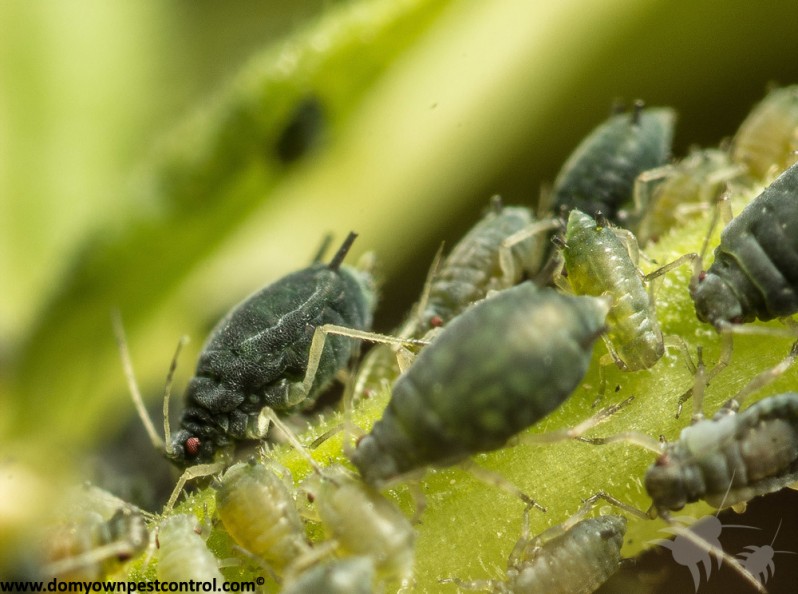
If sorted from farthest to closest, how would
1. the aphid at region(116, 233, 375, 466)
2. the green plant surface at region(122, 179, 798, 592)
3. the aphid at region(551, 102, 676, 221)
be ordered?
1. the aphid at region(551, 102, 676, 221)
2. the aphid at region(116, 233, 375, 466)
3. the green plant surface at region(122, 179, 798, 592)

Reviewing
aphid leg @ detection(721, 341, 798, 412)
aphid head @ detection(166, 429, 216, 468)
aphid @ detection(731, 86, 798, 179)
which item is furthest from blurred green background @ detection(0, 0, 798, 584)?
aphid leg @ detection(721, 341, 798, 412)

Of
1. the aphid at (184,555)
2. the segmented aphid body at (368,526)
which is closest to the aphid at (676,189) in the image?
the segmented aphid body at (368,526)

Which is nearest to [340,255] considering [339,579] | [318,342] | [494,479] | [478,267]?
→ [318,342]

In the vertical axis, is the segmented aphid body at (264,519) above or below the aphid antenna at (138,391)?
below

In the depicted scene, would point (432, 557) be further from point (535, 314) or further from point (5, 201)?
point (5, 201)

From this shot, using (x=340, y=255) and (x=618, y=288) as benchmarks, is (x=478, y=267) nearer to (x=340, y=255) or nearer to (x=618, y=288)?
(x=340, y=255)

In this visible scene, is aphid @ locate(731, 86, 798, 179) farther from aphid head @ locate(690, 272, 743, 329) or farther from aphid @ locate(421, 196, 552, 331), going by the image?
aphid head @ locate(690, 272, 743, 329)

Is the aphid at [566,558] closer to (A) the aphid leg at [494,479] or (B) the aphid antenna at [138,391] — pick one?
(A) the aphid leg at [494,479]
